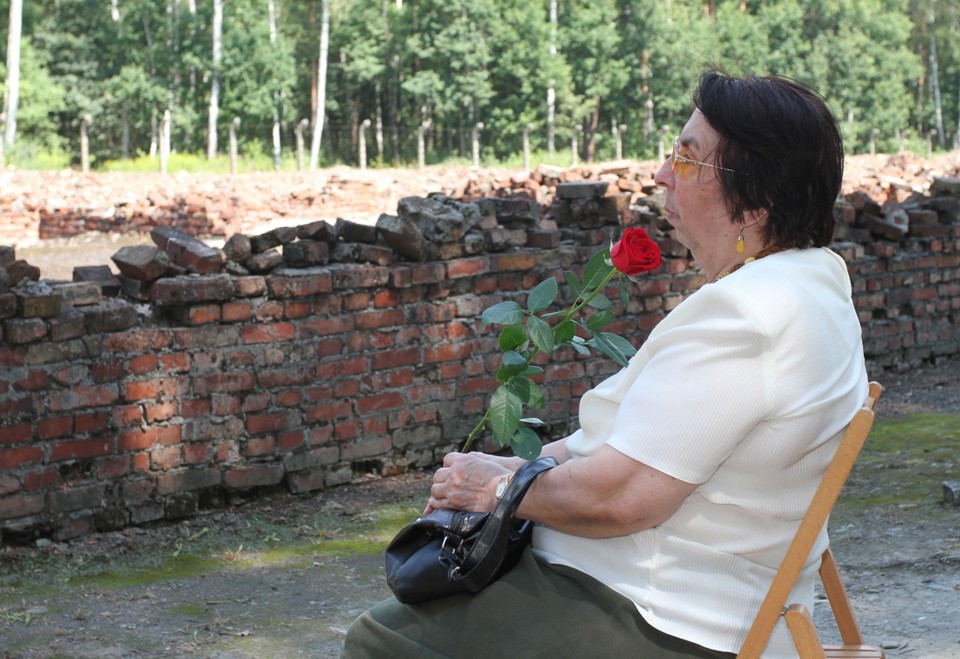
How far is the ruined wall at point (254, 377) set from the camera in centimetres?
418

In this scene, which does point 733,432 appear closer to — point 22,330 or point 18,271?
point 22,330

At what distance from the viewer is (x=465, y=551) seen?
191 cm

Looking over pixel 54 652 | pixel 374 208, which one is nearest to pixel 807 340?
pixel 54 652

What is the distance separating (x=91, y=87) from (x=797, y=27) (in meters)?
33.4

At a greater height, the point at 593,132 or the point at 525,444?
the point at 593,132

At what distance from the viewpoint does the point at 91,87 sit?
42.6m

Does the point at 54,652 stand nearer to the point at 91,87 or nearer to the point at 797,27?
the point at 91,87

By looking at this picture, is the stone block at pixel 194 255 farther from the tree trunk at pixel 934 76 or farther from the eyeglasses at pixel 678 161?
the tree trunk at pixel 934 76

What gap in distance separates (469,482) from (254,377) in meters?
2.88

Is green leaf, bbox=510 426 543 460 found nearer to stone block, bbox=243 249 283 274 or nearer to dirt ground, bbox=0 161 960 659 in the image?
dirt ground, bbox=0 161 960 659

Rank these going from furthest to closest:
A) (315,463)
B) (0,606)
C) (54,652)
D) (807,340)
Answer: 1. (315,463)
2. (0,606)
3. (54,652)
4. (807,340)

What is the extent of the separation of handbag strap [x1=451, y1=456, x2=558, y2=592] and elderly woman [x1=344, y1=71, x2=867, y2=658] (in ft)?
0.08

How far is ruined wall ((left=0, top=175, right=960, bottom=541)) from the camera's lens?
13.7 feet

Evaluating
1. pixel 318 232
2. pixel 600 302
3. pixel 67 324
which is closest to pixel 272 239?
pixel 318 232
